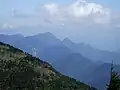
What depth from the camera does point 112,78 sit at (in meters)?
52.6

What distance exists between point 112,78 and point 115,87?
1.82 metres

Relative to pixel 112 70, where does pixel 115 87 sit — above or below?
below

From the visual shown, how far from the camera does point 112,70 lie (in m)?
54.2

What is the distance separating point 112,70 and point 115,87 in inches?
150

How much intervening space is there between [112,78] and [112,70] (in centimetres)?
204

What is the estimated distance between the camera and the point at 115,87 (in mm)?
51344
